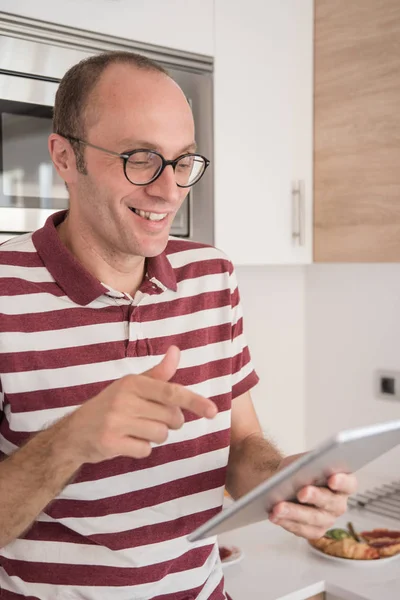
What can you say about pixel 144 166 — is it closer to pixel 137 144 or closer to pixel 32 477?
pixel 137 144

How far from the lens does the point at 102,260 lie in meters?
1.16

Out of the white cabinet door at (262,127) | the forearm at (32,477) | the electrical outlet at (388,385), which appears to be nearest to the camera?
the forearm at (32,477)

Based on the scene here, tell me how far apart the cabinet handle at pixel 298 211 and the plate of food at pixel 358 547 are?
2.56 ft

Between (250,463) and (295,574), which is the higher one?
(250,463)

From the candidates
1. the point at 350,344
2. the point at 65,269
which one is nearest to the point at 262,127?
the point at 350,344

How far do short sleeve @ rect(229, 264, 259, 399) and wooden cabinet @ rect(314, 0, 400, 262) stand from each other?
707 millimetres

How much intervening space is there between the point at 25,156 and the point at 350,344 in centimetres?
128

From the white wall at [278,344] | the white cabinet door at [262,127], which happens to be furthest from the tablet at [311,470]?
the white wall at [278,344]

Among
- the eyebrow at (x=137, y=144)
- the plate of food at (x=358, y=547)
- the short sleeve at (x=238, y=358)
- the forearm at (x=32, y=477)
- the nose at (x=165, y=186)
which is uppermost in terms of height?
the eyebrow at (x=137, y=144)

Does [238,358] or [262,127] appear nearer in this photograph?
[238,358]

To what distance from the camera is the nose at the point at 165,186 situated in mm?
1069

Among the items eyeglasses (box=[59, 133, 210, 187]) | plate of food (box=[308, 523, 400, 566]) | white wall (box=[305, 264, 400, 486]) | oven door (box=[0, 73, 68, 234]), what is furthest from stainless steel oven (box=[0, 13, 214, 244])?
white wall (box=[305, 264, 400, 486])

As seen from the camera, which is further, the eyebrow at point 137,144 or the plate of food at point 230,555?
the plate of food at point 230,555

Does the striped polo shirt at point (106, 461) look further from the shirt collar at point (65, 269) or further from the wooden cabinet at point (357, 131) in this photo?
the wooden cabinet at point (357, 131)
